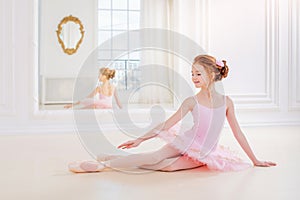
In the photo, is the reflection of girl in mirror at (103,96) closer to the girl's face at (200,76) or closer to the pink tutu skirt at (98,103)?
the pink tutu skirt at (98,103)

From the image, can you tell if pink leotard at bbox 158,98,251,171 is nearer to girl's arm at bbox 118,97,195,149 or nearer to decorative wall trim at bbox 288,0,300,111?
girl's arm at bbox 118,97,195,149

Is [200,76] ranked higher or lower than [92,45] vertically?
lower

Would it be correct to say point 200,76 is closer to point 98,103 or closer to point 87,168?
point 87,168

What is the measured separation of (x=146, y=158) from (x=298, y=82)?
236 cm

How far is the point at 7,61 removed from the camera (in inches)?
105

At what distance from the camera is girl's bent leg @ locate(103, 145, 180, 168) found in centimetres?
134

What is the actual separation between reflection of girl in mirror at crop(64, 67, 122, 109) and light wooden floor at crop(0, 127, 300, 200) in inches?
50.1

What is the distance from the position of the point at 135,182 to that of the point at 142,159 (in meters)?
0.16

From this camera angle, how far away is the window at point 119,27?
398cm

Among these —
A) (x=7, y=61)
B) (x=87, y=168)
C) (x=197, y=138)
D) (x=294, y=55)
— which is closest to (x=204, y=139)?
(x=197, y=138)

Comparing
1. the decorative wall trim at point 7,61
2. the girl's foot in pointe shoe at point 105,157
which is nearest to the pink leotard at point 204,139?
the girl's foot in pointe shoe at point 105,157

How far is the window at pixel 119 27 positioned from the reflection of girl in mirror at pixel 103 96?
0.23m

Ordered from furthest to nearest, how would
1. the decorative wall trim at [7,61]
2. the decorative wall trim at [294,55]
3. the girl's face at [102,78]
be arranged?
the girl's face at [102,78] < the decorative wall trim at [294,55] < the decorative wall trim at [7,61]

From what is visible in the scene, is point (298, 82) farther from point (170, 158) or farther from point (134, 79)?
point (170, 158)
